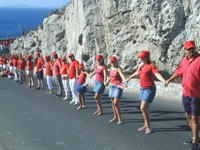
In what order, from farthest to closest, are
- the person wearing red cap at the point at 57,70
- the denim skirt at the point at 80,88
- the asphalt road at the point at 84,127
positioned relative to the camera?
the person wearing red cap at the point at 57,70 → the denim skirt at the point at 80,88 → the asphalt road at the point at 84,127

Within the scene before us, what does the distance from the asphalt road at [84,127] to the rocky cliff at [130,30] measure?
4652mm

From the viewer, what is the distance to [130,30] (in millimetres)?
19172

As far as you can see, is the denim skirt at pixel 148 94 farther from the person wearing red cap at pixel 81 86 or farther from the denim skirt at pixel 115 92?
the person wearing red cap at pixel 81 86

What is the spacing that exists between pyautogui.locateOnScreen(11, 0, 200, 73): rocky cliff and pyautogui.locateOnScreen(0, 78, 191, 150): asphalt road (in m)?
4.65

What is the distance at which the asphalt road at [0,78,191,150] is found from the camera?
24.8 feet

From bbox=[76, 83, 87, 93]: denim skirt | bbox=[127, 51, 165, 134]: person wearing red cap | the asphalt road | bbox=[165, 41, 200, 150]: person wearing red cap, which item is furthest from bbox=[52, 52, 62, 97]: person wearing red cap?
bbox=[165, 41, 200, 150]: person wearing red cap

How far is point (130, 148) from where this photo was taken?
720 centimetres

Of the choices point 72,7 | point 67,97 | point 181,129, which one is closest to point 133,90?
point 67,97

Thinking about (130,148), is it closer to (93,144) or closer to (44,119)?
(93,144)

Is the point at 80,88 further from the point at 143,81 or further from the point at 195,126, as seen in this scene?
the point at 195,126

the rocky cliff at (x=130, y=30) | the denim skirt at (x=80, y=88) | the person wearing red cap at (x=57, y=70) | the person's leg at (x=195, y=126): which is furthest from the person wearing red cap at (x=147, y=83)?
the rocky cliff at (x=130, y=30)

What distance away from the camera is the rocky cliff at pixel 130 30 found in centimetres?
Result: 1588

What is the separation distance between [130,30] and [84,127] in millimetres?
11190

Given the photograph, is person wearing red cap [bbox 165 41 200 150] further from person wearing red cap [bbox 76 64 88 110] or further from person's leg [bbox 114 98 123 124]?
person wearing red cap [bbox 76 64 88 110]
